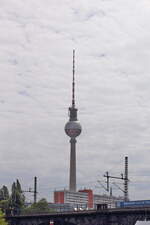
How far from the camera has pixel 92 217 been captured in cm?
13075

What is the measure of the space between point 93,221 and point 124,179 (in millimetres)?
23215

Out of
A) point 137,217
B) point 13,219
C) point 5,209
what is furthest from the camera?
point 5,209

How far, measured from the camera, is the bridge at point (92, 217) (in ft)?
386

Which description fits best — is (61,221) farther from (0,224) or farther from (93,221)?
(0,224)

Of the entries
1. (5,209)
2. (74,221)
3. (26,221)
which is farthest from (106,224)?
(5,209)

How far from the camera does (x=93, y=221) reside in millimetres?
130000

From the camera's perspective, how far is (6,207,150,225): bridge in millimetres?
117775

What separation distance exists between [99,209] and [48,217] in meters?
24.2

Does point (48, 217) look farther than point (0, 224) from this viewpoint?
Yes

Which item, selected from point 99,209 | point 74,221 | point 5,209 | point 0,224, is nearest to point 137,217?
point 99,209

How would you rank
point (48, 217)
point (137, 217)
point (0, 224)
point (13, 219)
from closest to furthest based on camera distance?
point (0, 224) → point (137, 217) → point (48, 217) → point (13, 219)

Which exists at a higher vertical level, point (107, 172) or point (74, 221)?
point (107, 172)

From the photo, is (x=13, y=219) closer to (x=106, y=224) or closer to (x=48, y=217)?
(x=48, y=217)

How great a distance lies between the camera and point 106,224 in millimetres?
125875
